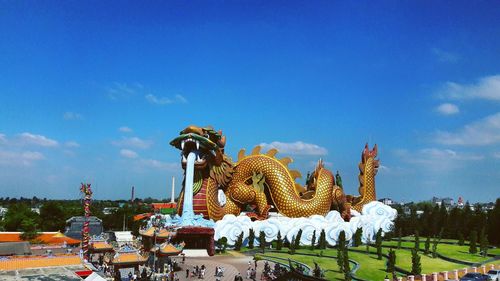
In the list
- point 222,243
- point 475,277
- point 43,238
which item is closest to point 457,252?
point 475,277

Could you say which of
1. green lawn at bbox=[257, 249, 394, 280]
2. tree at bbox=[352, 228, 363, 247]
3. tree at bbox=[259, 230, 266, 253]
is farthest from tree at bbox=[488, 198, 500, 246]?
tree at bbox=[259, 230, 266, 253]

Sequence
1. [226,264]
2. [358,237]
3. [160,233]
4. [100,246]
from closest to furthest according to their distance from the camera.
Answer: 1. [100,246]
2. [160,233]
3. [226,264]
4. [358,237]

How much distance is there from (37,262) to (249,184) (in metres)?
22.8

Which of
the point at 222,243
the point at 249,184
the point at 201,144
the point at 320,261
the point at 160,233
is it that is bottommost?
the point at 320,261

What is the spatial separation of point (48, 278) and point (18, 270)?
258 centimetres

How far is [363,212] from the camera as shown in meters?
46.9

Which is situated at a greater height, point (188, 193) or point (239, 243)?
point (188, 193)

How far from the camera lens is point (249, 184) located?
42375 millimetres

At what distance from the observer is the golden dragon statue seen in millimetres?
39188

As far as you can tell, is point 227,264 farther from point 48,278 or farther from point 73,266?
point 48,278

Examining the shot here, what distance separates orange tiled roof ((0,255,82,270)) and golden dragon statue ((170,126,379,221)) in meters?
16.2

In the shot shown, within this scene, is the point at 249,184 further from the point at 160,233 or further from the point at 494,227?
the point at 494,227

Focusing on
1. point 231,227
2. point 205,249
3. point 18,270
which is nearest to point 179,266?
point 205,249

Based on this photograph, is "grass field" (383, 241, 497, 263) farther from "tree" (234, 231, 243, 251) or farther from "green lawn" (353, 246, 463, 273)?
"tree" (234, 231, 243, 251)
